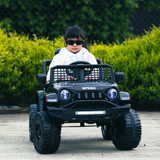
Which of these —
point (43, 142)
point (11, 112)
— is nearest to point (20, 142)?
point (43, 142)

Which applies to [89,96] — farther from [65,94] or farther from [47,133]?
[47,133]

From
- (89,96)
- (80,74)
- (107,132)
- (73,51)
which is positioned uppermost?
(73,51)

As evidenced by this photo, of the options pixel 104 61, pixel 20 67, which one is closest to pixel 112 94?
pixel 104 61

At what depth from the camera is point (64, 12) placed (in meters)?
9.63

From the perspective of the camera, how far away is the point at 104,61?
7.68m

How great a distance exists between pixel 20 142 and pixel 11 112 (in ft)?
9.62

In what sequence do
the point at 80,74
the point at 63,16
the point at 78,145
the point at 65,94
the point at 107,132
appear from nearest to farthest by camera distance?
the point at 65,94
the point at 80,74
the point at 78,145
the point at 107,132
the point at 63,16

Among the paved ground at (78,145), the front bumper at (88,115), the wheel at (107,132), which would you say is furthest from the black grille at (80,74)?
the wheel at (107,132)

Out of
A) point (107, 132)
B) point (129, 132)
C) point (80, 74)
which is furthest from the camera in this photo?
point (107, 132)

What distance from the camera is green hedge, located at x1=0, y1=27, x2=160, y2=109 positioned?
24.4 feet

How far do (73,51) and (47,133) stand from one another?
134cm

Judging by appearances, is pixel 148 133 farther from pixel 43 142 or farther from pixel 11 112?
pixel 11 112

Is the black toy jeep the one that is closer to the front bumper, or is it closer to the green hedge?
the front bumper

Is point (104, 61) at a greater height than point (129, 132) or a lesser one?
greater
